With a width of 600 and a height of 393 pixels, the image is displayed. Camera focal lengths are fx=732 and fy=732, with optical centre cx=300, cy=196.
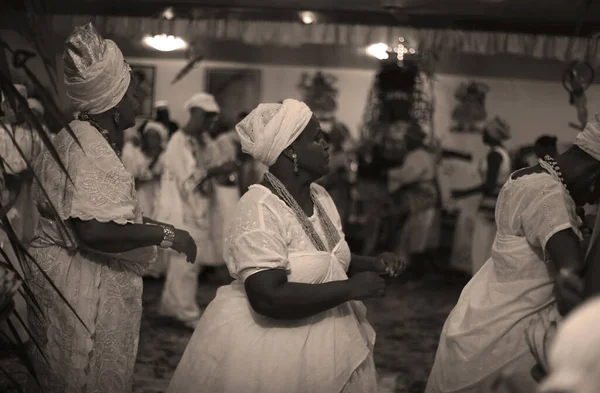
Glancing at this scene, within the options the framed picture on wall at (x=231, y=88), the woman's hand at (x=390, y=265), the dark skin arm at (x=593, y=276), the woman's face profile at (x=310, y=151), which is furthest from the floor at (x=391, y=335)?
the framed picture on wall at (x=231, y=88)

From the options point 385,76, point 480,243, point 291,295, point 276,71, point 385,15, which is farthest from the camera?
point 276,71

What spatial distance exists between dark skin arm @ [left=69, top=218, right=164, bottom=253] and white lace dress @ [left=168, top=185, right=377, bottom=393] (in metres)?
0.33

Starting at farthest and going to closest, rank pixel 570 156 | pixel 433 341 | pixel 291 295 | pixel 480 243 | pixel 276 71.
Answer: pixel 276 71, pixel 480 243, pixel 433 341, pixel 570 156, pixel 291 295

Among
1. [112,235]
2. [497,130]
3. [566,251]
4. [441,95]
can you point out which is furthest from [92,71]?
[441,95]

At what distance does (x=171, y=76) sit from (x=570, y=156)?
1048cm

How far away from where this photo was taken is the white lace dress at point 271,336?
2.46 metres

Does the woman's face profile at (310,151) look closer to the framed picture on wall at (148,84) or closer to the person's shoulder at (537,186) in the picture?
the person's shoulder at (537,186)

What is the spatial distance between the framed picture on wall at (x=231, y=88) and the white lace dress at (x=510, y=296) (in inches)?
388

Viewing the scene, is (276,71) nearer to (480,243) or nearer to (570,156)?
(480,243)

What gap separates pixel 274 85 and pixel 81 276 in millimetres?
10120

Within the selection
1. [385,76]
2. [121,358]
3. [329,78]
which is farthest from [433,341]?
[329,78]

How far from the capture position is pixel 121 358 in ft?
9.13

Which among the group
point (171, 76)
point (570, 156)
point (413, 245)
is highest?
point (570, 156)

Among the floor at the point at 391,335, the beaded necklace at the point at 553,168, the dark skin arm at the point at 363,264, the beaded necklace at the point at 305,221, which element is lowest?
the floor at the point at 391,335
